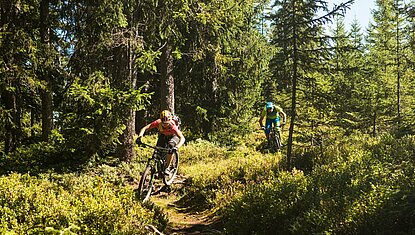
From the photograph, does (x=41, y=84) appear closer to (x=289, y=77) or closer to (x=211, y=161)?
(x=211, y=161)

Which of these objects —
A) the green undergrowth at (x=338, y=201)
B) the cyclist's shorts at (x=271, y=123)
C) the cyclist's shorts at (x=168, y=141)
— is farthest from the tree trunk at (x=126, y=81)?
the green undergrowth at (x=338, y=201)

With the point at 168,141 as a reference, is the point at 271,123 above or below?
above

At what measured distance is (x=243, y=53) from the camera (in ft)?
67.7

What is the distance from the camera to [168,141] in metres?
10.4

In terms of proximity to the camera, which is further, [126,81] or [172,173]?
[126,81]

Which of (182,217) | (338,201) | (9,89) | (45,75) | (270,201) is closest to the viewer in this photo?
(338,201)

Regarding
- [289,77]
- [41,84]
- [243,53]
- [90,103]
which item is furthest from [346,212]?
[243,53]

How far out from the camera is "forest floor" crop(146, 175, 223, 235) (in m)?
8.14

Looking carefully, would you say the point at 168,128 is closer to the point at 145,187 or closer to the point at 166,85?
the point at 145,187

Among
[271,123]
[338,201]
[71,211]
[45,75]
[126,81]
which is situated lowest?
[71,211]

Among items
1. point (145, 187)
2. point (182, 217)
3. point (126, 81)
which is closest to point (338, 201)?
point (182, 217)

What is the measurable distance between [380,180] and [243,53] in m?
14.8

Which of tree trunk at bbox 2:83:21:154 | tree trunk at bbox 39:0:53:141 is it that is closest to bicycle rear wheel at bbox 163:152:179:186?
tree trunk at bbox 39:0:53:141

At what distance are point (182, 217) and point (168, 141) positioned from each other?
2.16 meters
